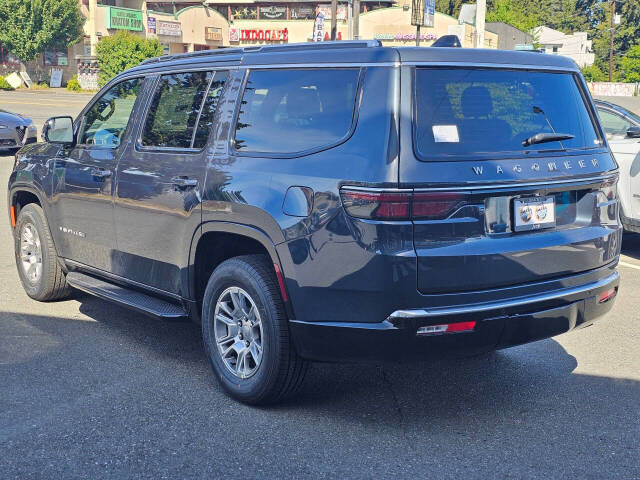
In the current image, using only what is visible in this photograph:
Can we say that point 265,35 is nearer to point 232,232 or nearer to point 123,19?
point 123,19

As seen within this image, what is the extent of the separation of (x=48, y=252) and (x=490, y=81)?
3853 millimetres

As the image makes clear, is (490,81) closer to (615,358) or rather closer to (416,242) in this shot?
(416,242)

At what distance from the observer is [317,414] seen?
4512 millimetres

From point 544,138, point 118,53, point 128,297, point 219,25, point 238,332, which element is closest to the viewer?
point 544,138

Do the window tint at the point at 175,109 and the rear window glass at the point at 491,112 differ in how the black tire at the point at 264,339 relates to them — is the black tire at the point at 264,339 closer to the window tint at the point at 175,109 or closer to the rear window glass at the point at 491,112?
the window tint at the point at 175,109

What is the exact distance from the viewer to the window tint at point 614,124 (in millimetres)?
10047

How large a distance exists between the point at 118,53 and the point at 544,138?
5232 centimetres

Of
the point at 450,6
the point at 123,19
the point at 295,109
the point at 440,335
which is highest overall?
the point at 450,6

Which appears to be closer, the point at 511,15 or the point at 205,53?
the point at 205,53

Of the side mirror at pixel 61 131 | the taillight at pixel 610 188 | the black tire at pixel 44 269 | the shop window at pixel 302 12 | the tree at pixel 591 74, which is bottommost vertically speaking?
the black tire at pixel 44 269

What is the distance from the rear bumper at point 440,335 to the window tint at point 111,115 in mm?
2263

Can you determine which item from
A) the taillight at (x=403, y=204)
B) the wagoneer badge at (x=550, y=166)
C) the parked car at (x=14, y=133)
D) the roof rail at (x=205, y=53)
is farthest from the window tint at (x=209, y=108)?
the parked car at (x=14, y=133)

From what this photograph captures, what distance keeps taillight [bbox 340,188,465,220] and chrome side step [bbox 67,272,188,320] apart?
170 centimetres

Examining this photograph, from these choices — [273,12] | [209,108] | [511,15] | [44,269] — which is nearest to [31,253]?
[44,269]
